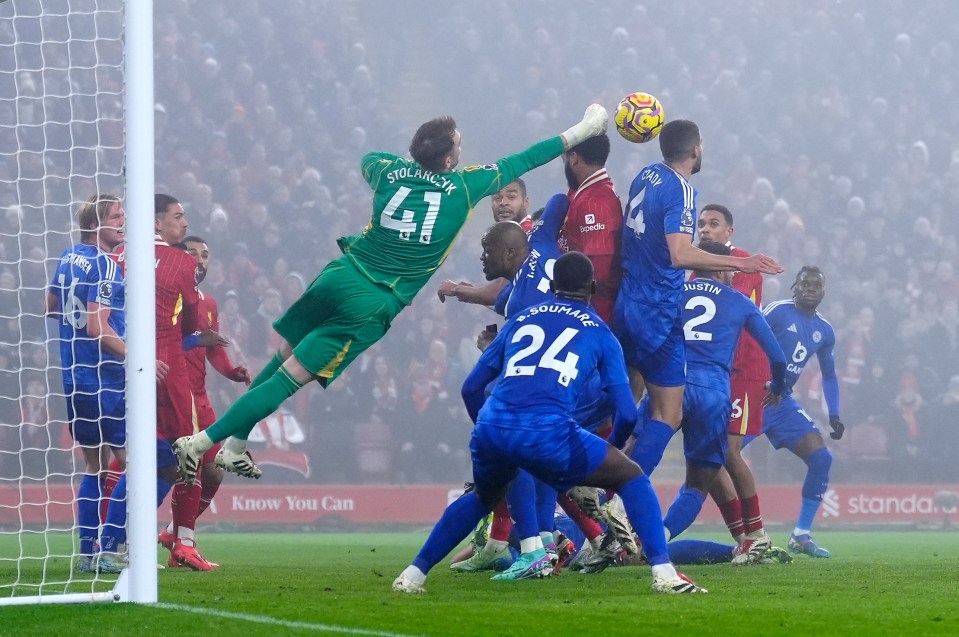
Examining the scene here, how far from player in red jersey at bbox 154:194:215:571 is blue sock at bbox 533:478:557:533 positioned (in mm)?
2178

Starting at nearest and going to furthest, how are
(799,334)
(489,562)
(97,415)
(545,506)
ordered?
(545,506) → (489,562) → (97,415) → (799,334)

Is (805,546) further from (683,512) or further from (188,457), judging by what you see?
(188,457)

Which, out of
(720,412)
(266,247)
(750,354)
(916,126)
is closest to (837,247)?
(916,126)

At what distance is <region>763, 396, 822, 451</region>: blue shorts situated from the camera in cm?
1019

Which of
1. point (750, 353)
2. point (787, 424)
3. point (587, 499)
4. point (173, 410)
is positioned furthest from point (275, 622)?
point (787, 424)

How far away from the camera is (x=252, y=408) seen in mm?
6078

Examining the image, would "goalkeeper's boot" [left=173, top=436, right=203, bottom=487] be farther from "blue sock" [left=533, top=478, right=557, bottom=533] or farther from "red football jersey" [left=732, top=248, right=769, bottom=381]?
"red football jersey" [left=732, top=248, right=769, bottom=381]

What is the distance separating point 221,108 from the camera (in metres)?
19.6

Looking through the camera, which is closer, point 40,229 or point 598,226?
point 598,226

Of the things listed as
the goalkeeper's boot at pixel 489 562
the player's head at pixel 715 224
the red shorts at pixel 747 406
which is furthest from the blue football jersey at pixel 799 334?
the goalkeeper's boot at pixel 489 562

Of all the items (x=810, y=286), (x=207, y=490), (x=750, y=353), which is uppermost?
(x=810, y=286)

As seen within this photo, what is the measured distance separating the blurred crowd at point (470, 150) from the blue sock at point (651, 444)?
30.9 feet

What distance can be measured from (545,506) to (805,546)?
3.74m

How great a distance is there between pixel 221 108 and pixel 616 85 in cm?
673
